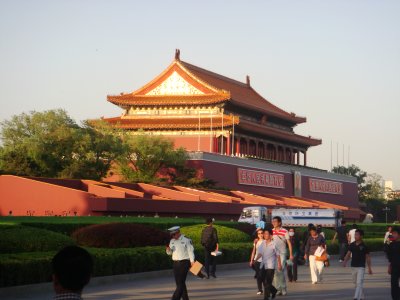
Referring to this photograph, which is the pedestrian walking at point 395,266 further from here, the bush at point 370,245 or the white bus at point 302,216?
the white bus at point 302,216

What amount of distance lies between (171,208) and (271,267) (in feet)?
89.0

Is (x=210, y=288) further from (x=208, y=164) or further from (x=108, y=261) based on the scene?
(x=208, y=164)

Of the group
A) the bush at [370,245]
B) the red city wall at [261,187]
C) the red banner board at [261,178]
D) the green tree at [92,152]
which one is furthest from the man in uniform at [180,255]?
the red banner board at [261,178]

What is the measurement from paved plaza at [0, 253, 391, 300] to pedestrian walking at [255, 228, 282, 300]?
Answer: 50 centimetres

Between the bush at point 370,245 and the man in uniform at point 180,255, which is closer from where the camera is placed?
the man in uniform at point 180,255

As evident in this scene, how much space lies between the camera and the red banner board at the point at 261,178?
5866 cm

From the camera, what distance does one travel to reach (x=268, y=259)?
1630cm

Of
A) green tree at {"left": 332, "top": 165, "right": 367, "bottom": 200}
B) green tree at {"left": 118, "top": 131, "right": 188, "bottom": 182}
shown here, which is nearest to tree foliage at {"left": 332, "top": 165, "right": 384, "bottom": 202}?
green tree at {"left": 332, "top": 165, "right": 367, "bottom": 200}

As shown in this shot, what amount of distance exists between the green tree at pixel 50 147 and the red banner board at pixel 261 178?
13.0 meters

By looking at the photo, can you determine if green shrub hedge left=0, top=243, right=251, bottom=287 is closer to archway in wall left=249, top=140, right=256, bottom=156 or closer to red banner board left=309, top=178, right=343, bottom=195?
archway in wall left=249, top=140, right=256, bottom=156

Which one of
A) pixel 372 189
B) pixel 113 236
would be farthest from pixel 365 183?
pixel 113 236

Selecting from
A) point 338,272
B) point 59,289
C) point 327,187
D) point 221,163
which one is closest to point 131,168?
point 221,163

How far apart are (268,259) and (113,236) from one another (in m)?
7.85

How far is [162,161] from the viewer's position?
174ft
